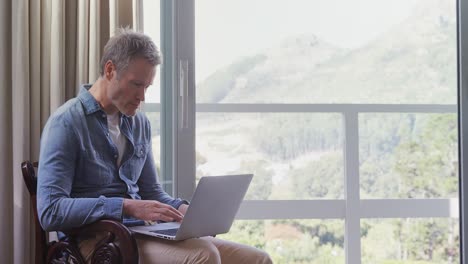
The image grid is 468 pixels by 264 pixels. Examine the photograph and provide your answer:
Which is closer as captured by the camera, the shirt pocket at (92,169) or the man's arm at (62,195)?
the man's arm at (62,195)

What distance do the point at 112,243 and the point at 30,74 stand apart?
1.00m

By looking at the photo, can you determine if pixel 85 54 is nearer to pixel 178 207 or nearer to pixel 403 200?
pixel 178 207

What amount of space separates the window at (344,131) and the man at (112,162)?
1.39 metres

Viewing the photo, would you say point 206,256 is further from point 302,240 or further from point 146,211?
point 302,240

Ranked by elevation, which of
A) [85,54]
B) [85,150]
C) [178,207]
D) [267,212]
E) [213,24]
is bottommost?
[267,212]

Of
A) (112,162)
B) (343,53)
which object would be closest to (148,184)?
(112,162)

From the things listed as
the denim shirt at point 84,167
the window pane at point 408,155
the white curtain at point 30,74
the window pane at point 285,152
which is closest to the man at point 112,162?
the denim shirt at point 84,167

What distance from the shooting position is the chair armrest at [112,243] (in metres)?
1.74

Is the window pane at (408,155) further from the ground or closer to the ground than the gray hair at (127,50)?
closer to the ground

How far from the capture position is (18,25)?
240cm

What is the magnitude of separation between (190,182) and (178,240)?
2.91 ft

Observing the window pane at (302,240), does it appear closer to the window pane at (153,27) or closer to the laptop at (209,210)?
the window pane at (153,27)

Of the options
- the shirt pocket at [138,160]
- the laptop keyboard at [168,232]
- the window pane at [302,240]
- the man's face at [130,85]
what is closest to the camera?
the laptop keyboard at [168,232]

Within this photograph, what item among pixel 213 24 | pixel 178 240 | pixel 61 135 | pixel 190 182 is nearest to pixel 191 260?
pixel 178 240
